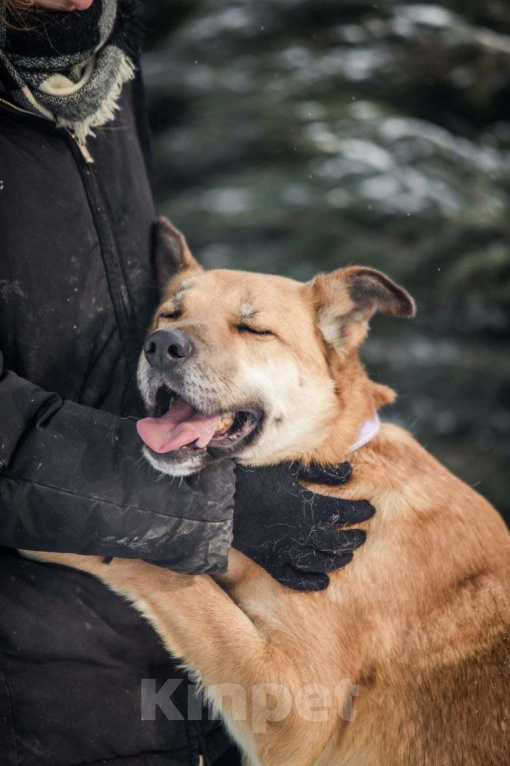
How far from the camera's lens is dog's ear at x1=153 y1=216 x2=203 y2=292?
7.41 ft

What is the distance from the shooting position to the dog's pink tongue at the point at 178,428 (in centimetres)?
168

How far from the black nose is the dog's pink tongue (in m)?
0.15

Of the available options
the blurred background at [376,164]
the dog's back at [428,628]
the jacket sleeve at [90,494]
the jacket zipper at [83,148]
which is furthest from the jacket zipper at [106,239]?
the blurred background at [376,164]

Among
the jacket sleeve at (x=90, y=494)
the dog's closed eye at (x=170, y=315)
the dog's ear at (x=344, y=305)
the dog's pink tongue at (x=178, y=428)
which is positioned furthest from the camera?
the dog's ear at (x=344, y=305)

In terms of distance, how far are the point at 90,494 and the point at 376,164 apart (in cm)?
354

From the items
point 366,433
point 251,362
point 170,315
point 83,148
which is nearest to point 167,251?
point 170,315

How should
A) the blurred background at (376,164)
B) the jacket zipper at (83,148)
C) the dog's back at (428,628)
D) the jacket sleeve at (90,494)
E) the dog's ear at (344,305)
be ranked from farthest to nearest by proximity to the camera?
the blurred background at (376,164) → the dog's ear at (344,305) → the jacket zipper at (83,148) → the dog's back at (428,628) → the jacket sleeve at (90,494)

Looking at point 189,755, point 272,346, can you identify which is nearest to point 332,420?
point 272,346

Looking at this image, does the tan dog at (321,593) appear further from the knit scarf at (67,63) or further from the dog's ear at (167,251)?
the knit scarf at (67,63)

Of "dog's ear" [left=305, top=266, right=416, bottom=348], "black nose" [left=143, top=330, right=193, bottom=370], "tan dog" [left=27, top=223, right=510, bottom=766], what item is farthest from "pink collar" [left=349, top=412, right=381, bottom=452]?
"black nose" [left=143, top=330, right=193, bottom=370]

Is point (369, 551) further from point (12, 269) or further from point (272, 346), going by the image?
point (12, 269)

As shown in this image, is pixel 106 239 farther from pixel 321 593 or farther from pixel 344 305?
pixel 321 593

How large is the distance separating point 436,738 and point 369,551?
0.54 meters

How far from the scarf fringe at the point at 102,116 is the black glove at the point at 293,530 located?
1.19m
